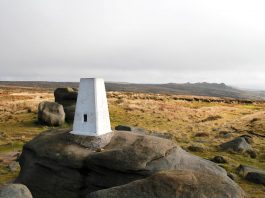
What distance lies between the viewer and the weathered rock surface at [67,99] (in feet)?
153

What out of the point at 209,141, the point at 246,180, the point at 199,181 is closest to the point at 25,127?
the point at 209,141

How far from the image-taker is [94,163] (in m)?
18.5

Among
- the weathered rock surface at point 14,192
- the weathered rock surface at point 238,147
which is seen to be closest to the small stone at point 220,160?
the weathered rock surface at point 238,147

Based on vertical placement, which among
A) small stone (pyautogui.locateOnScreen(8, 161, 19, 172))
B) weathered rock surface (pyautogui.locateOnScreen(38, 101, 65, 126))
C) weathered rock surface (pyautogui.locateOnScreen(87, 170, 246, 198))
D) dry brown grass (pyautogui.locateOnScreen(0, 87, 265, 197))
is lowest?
small stone (pyautogui.locateOnScreen(8, 161, 19, 172))

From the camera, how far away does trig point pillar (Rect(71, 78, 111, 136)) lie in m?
20.3

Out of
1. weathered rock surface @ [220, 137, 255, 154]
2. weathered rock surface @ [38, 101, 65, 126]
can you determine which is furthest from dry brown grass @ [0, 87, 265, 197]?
weathered rock surface @ [38, 101, 65, 126]

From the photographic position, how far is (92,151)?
781 inches

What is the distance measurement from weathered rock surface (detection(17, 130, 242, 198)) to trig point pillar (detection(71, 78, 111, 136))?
64 centimetres

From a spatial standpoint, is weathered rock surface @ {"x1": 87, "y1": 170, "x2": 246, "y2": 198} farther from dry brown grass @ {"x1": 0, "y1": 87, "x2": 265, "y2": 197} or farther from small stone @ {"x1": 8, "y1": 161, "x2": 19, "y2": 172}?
small stone @ {"x1": 8, "y1": 161, "x2": 19, "y2": 172}

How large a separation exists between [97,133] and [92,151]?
3.74ft

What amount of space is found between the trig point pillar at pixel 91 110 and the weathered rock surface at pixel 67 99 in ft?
85.1

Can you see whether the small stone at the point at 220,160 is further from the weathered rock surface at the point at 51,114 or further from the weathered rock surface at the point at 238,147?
the weathered rock surface at the point at 51,114

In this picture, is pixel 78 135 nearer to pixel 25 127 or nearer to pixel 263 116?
pixel 25 127

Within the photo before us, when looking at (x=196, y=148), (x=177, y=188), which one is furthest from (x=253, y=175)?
(x=177, y=188)
